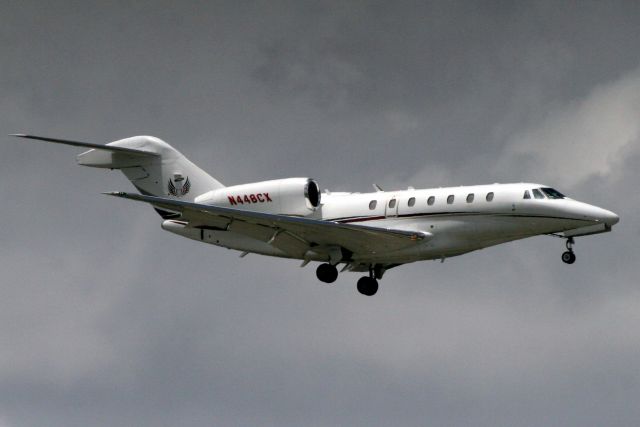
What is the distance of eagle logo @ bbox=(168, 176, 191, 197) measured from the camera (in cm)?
4744

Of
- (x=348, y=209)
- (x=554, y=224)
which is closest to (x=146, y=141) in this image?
(x=348, y=209)

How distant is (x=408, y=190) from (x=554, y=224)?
4.85 metres

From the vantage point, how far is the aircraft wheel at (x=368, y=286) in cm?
4547

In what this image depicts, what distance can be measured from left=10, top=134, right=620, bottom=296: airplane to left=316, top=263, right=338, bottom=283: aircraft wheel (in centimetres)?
3

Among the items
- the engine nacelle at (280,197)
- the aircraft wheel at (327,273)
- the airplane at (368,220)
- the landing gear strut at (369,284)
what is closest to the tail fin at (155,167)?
the airplane at (368,220)

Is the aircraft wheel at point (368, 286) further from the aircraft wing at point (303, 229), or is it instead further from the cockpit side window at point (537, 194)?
the cockpit side window at point (537, 194)

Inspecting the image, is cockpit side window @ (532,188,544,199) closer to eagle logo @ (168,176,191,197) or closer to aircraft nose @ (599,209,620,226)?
aircraft nose @ (599,209,620,226)

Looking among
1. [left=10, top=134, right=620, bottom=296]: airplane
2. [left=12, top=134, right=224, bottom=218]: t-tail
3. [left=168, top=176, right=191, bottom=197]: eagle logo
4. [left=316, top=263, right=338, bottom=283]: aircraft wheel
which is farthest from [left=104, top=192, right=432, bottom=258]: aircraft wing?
[left=12, top=134, right=224, bottom=218]: t-tail

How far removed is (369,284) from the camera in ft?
149

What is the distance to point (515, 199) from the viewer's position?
41.6 metres

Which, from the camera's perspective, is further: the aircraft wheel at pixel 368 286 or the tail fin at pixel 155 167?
the tail fin at pixel 155 167

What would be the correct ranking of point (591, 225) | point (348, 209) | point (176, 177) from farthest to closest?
point (176, 177) → point (348, 209) → point (591, 225)

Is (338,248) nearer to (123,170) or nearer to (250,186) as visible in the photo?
(250,186)

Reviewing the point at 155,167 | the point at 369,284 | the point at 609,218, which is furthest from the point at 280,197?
the point at 609,218
